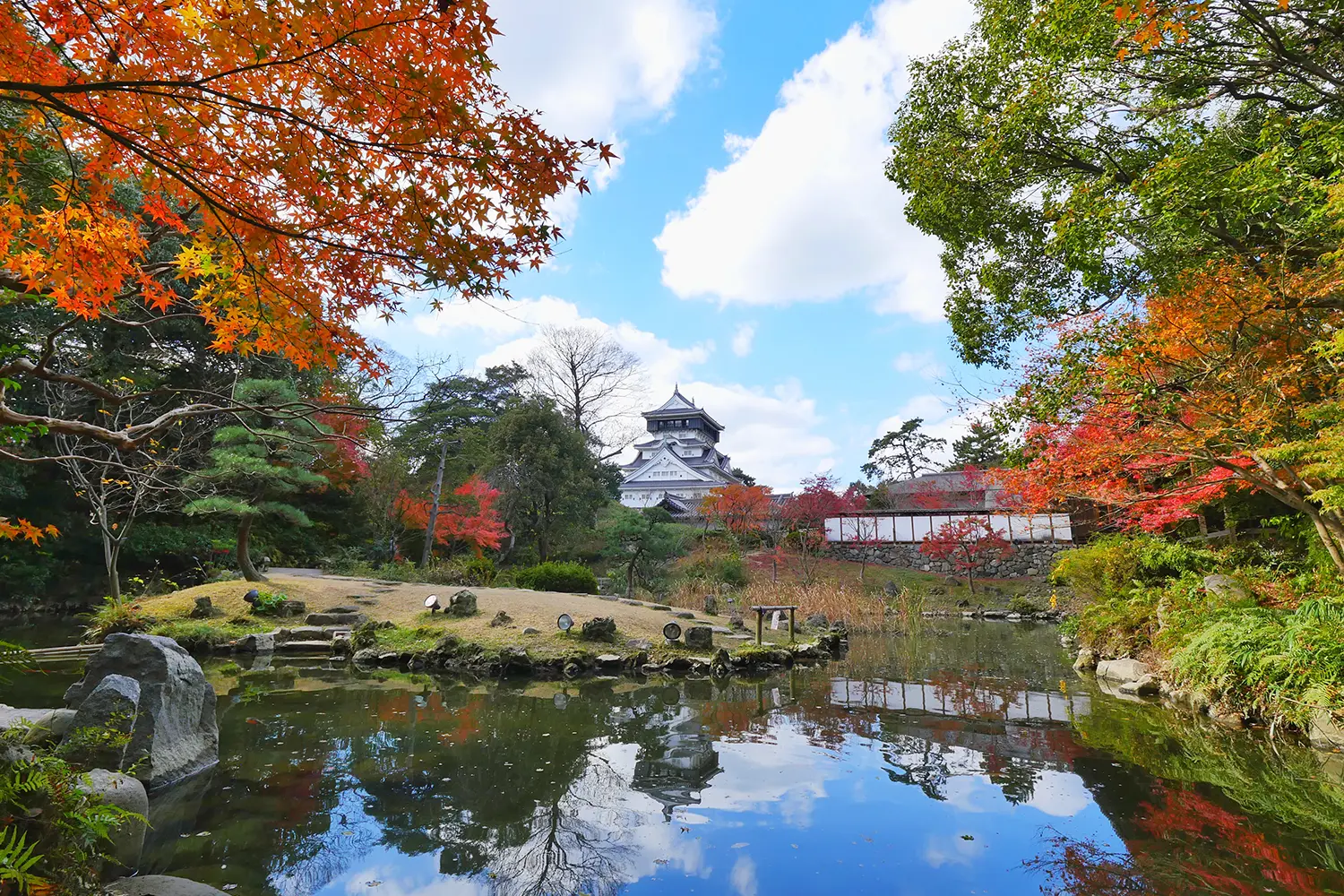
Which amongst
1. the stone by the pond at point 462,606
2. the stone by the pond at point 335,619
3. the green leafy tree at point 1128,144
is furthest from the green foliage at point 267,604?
the green leafy tree at point 1128,144

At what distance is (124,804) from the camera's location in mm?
3324

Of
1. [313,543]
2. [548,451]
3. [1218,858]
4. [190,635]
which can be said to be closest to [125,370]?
[313,543]

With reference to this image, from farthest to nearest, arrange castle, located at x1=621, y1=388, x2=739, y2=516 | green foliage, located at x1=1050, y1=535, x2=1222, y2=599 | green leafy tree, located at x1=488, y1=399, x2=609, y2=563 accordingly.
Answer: castle, located at x1=621, y1=388, x2=739, y2=516
green leafy tree, located at x1=488, y1=399, x2=609, y2=563
green foliage, located at x1=1050, y1=535, x2=1222, y2=599

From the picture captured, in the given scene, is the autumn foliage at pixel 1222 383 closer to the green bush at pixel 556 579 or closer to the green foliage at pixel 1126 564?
the green foliage at pixel 1126 564

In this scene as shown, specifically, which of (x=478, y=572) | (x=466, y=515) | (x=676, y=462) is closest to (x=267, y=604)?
(x=478, y=572)

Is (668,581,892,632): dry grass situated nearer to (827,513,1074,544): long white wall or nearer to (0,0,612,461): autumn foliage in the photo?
(827,513,1074,544): long white wall

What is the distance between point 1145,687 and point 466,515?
14.0m

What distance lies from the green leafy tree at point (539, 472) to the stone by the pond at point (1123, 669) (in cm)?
1162

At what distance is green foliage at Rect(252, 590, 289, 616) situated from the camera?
10672 mm

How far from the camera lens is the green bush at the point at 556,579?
45.9ft

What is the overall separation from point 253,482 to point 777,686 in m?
10.1

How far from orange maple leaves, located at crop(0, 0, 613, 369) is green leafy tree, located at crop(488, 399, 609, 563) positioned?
42.4 feet

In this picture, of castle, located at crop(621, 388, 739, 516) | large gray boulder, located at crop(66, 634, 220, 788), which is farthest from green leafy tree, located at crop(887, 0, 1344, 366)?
castle, located at crop(621, 388, 739, 516)

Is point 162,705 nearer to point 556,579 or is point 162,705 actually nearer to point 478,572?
point 556,579
